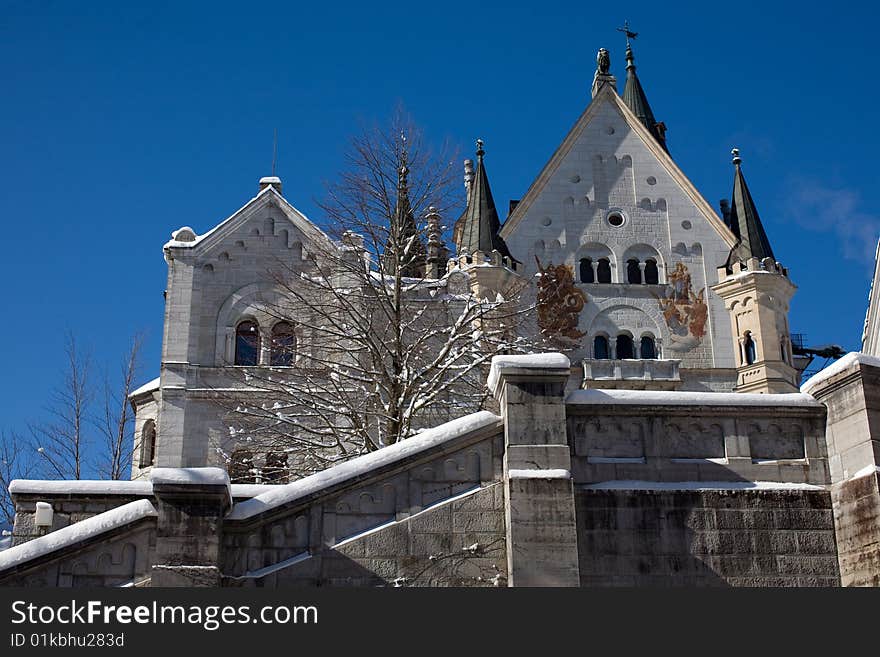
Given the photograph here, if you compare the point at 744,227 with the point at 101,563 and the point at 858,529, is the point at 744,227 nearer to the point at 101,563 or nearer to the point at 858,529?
the point at 858,529

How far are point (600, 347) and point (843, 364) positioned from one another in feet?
81.1

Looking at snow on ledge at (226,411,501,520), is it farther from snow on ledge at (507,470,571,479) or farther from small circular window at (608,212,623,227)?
small circular window at (608,212,623,227)

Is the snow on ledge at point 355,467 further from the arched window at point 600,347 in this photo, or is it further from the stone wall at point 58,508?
the arched window at point 600,347

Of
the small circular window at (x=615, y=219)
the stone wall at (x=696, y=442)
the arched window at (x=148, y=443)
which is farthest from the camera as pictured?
the small circular window at (x=615, y=219)

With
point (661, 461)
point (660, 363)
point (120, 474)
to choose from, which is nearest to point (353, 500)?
point (661, 461)

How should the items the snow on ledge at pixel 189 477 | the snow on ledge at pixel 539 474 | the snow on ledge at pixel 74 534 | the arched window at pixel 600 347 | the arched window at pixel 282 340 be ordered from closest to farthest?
the snow on ledge at pixel 74 534
the snow on ledge at pixel 189 477
the snow on ledge at pixel 539 474
the arched window at pixel 282 340
the arched window at pixel 600 347

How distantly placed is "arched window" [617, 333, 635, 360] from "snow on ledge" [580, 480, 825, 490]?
24.7 meters

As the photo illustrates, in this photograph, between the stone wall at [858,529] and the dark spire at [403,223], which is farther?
the dark spire at [403,223]

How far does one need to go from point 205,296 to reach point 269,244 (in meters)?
2.53

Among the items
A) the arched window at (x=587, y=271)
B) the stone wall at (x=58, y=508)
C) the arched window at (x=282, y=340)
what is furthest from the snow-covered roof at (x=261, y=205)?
the stone wall at (x=58, y=508)

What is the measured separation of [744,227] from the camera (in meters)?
40.3

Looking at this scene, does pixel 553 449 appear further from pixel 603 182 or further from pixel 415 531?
pixel 603 182

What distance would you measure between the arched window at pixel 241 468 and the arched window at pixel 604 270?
16.4 meters

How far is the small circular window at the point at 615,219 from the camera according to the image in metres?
40.4
